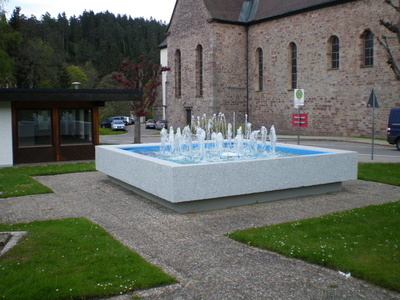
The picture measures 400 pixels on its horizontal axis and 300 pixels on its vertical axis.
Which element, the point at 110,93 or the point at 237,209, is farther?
the point at 110,93

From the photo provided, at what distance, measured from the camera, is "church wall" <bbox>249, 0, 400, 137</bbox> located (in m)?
29.6

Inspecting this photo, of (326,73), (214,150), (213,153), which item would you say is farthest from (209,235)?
(326,73)

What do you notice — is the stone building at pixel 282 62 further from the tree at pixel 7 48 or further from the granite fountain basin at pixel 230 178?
the granite fountain basin at pixel 230 178

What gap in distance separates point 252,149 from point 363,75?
18.3 m

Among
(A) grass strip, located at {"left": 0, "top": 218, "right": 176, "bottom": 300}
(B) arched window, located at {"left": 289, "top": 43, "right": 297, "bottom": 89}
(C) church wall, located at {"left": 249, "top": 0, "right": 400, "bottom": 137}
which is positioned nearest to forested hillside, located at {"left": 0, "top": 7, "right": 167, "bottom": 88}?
(C) church wall, located at {"left": 249, "top": 0, "right": 400, "bottom": 137}

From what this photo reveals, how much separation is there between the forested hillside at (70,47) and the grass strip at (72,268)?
32.8 meters

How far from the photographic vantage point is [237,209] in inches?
391

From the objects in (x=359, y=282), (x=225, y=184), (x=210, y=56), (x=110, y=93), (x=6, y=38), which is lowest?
(x=359, y=282)

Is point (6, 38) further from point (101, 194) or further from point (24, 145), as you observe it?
point (101, 194)

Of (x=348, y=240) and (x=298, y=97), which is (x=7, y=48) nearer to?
(x=298, y=97)

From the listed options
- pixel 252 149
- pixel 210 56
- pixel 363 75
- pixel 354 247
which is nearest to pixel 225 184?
pixel 354 247

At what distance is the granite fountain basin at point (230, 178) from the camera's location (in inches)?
371

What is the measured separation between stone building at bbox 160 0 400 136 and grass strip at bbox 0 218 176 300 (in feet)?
84.7

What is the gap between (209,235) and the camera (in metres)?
7.90
